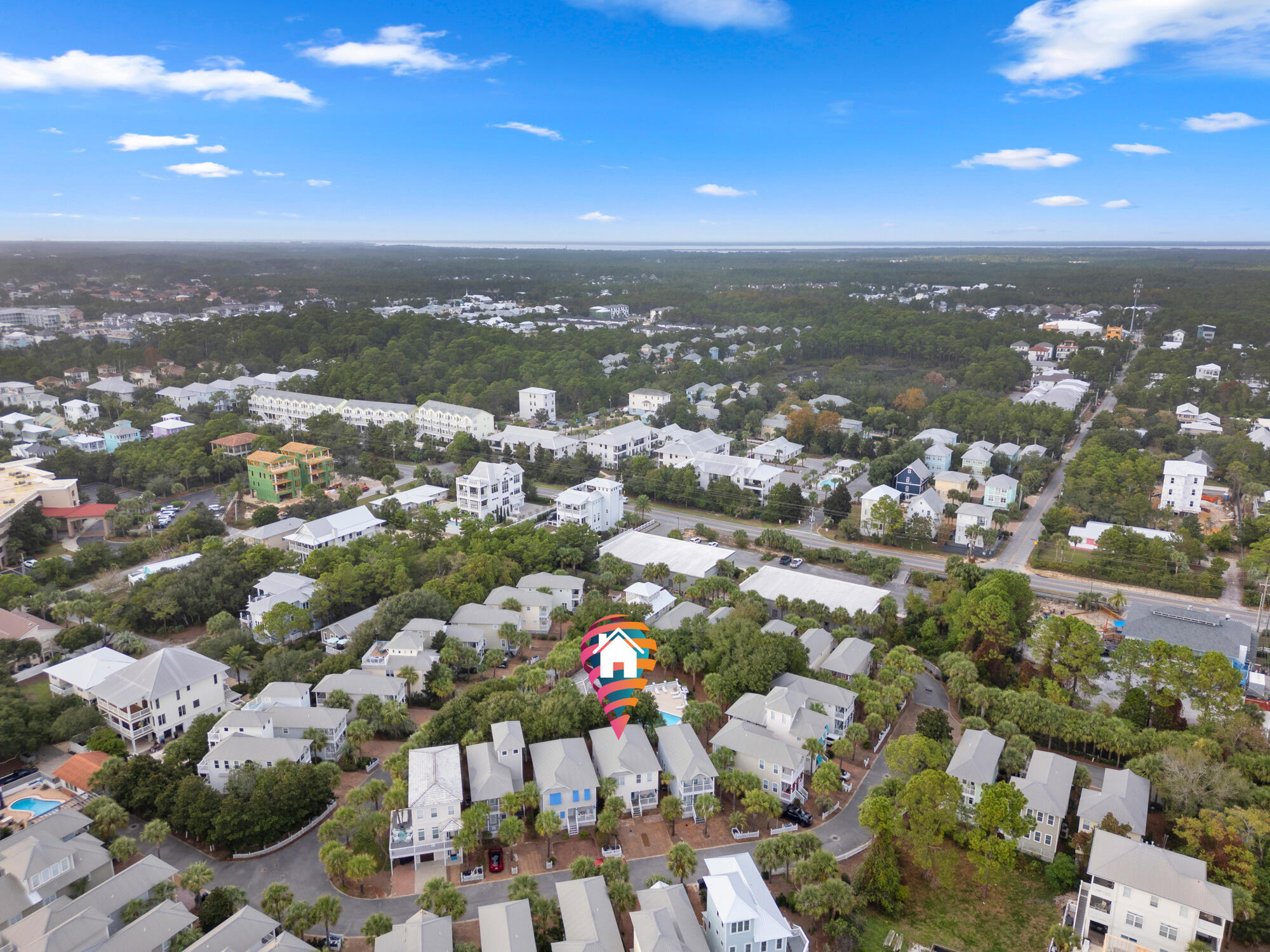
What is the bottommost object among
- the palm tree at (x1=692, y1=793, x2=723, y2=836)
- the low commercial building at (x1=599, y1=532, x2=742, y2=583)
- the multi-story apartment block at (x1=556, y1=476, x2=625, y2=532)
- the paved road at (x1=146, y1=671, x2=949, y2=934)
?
the paved road at (x1=146, y1=671, x2=949, y2=934)

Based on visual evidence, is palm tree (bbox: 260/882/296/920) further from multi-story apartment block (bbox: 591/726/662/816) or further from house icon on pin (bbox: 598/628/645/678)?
house icon on pin (bbox: 598/628/645/678)

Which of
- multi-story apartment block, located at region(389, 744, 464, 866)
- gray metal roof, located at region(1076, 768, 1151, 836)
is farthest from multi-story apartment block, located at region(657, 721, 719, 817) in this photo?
gray metal roof, located at region(1076, 768, 1151, 836)

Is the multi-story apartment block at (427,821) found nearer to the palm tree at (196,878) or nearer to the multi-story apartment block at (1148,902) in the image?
the palm tree at (196,878)

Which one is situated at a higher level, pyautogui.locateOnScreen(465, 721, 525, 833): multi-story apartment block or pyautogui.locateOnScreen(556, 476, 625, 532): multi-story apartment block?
pyautogui.locateOnScreen(556, 476, 625, 532): multi-story apartment block

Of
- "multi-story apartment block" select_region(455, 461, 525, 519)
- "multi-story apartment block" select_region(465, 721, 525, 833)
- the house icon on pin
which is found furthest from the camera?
"multi-story apartment block" select_region(455, 461, 525, 519)

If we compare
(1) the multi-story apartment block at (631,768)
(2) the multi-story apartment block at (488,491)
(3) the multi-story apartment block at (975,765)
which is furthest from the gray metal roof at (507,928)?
(2) the multi-story apartment block at (488,491)

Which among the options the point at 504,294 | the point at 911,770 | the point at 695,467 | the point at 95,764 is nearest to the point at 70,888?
the point at 95,764

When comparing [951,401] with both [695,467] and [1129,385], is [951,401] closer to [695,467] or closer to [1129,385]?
[1129,385]
